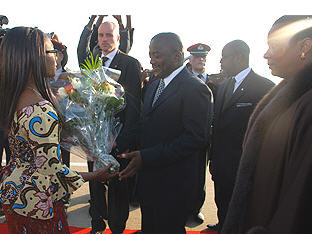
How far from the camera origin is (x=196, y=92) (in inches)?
92.3

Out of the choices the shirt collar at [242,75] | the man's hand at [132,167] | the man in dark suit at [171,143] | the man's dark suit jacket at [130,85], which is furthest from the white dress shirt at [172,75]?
the shirt collar at [242,75]

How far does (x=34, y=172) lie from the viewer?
1754 millimetres

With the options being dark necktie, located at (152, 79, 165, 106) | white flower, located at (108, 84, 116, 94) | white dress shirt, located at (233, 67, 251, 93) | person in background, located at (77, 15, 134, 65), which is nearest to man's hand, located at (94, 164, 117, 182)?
white flower, located at (108, 84, 116, 94)

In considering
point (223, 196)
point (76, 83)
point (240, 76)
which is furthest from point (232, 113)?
point (76, 83)

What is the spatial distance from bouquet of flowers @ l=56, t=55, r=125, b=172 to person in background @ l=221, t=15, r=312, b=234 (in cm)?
129

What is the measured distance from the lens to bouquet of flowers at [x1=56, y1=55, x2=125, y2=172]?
7.43 feet

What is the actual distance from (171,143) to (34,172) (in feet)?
3.48

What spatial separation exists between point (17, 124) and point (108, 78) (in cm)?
91

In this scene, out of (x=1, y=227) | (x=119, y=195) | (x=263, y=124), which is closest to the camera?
(x=263, y=124)

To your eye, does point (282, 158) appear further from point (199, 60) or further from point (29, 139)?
point (199, 60)

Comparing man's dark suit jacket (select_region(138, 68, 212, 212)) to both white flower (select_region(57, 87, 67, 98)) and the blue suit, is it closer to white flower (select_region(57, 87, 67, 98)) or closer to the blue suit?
the blue suit

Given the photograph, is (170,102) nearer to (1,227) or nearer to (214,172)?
(214,172)

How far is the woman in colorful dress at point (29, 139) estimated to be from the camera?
1721 mm

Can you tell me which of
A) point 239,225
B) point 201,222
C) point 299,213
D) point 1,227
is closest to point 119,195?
point 201,222
